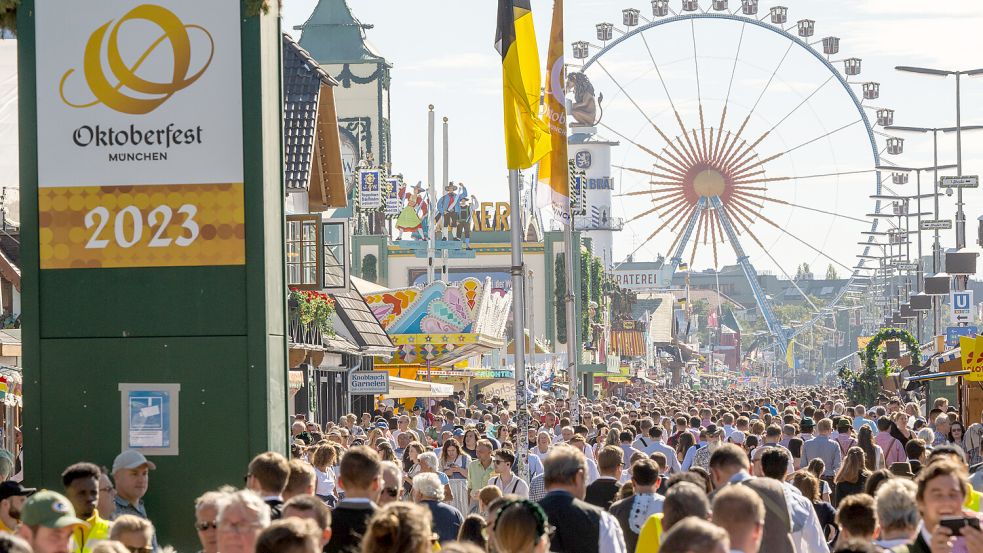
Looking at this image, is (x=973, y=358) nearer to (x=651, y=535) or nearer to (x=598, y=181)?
(x=651, y=535)

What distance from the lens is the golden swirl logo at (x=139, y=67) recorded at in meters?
10.5

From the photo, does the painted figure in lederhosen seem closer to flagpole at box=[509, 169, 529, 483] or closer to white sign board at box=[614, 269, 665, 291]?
flagpole at box=[509, 169, 529, 483]

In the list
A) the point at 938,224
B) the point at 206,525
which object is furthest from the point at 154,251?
the point at 938,224

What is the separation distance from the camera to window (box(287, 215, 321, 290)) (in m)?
18.7

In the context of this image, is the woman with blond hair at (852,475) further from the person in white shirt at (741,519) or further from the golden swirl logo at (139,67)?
the person in white shirt at (741,519)

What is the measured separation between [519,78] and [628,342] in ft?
305

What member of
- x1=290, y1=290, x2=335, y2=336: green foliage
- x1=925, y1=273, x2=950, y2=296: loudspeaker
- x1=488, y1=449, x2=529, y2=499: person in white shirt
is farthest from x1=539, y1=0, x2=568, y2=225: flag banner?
x1=925, y1=273, x2=950, y2=296: loudspeaker

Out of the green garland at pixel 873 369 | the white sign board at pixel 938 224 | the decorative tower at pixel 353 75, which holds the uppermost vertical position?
the decorative tower at pixel 353 75

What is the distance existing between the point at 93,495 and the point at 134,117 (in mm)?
3442

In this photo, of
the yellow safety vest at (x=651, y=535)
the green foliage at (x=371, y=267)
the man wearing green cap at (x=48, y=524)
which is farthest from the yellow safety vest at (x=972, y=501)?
the green foliage at (x=371, y=267)

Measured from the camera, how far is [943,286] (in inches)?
1604

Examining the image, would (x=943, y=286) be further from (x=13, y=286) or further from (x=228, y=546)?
(x=228, y=546)

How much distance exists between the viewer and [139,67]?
34.7ft

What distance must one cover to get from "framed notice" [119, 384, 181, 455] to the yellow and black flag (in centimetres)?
709
